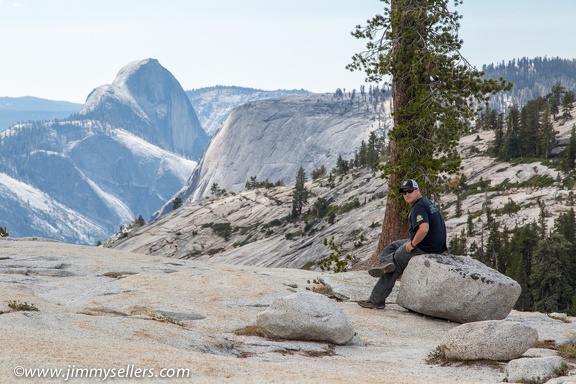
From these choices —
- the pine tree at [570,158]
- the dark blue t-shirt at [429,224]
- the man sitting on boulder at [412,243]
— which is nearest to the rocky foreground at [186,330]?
the man sitting on boulder at [412,243]

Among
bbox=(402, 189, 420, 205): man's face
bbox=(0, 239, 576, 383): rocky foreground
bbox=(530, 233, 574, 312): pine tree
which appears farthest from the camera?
bbox=(530, 233, 574, 312): pine tree

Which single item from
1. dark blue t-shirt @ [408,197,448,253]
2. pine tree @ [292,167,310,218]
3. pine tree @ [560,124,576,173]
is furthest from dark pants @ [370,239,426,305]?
pine tree @ [292,167,310,218]

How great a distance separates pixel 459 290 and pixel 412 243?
1722mm

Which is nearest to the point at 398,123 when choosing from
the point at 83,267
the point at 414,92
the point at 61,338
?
the point at 414,92

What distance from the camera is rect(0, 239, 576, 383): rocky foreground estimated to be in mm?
9023

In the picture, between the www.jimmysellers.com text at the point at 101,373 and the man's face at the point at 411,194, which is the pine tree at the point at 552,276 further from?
the www.jimmysellers.com text at the point at 101,373

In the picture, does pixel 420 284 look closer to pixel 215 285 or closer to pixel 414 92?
pixel 215 285

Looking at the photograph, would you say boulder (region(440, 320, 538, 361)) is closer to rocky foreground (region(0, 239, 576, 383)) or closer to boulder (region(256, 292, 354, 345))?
rocky foreground (region(0, 239, 576, 383))

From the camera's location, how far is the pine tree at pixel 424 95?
2325cm

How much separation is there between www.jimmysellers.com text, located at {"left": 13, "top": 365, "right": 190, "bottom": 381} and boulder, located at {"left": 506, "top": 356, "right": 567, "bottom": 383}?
17.2 ft

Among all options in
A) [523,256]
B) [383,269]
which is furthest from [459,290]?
[523,256]

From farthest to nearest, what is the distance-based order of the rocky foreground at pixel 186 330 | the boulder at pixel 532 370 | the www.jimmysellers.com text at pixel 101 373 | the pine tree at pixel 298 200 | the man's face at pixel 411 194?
1. the pine tree at pixel 298 200
2. the man's face at pixel 411 194
3. the boulder at pixel 532 370
4. the rocky foreground at pixel 186 330
5. the www.jimmysellers.com text at pixel 101 373

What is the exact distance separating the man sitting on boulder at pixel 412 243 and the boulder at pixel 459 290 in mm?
389

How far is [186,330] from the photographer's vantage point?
13.4m
